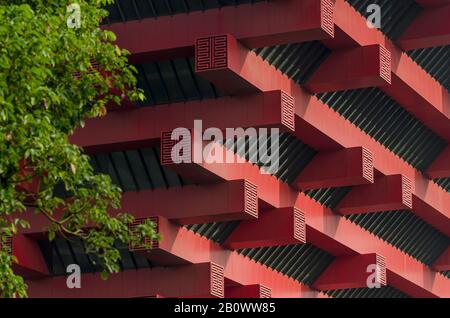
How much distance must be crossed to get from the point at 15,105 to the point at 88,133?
63.8 ft

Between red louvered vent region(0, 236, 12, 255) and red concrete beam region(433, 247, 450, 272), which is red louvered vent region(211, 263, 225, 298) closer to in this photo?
red louvered vent region(0, 236, 12, 255)

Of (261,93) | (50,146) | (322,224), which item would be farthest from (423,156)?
(50,146)

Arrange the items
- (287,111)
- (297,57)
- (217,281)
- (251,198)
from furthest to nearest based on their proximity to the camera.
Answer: (297,57) → (217,281) → (251,198) → (287,111)

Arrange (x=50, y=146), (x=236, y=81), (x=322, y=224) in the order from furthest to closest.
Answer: (x=322, y=224) → (x=236, y=81) → (x=50, y=146)

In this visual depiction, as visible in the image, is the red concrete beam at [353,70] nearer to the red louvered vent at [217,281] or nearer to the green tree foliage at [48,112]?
the red louvered vent at [217,281]

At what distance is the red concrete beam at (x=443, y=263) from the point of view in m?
66.1

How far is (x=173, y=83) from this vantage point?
5153 centimetres

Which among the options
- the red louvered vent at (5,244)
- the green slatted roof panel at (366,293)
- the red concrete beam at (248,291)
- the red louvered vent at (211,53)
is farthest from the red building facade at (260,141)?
the green slatted roof panel at (366,293)

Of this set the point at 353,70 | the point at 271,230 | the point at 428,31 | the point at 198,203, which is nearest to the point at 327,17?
the point at 353,70

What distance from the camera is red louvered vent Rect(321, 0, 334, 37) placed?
48.1 metres

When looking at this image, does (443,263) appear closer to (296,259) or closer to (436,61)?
(296,259)

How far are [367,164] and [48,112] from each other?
70.1 feet
